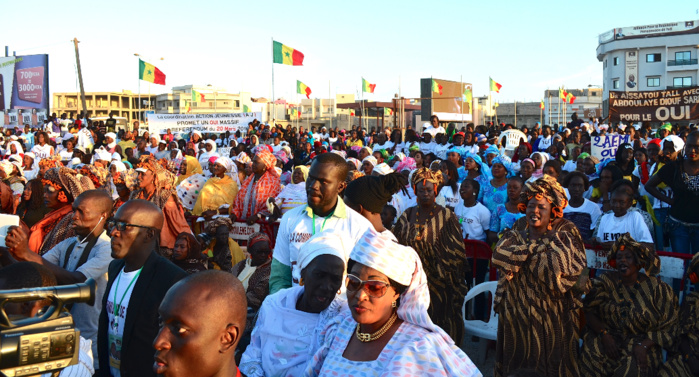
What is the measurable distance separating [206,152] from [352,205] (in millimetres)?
11701

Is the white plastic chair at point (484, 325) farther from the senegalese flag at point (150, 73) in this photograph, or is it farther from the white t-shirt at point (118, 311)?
the senegalese flag at point (150, 73)

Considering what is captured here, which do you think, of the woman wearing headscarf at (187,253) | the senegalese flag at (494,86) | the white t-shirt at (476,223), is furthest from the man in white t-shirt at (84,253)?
the senegalese flag at (494,86)

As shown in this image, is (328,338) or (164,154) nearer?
(328,338)

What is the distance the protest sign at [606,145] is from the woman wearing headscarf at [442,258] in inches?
271

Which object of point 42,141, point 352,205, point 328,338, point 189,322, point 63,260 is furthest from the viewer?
point 42,141

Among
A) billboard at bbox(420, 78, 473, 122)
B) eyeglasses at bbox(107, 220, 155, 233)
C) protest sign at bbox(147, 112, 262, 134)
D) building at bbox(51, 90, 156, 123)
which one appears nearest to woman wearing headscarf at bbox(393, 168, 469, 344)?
eyeglasses at bbox(107, 220, 155, 233)

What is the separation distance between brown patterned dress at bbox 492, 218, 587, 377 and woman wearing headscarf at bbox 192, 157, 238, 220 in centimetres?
537

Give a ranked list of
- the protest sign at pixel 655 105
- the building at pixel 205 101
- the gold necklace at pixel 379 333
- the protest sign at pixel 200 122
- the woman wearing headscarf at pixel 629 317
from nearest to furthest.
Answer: the gold necklace at pixel 379 333
the woman wearing headscarf at pixel 629 317
the protest sign at pixel 655 105
the protest sign at pixel 200 122
the building at pixel 205 101

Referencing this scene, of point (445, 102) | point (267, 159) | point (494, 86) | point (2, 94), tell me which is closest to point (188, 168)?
point (267, 159)

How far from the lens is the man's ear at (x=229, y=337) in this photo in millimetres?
2529

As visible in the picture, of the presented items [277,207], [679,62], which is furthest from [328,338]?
[679,62]

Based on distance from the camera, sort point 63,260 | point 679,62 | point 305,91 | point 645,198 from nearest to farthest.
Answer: point 63,260 → point 645,198 → point 305,91 → point 679,62

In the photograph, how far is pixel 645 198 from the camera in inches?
320

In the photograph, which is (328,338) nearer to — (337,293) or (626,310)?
(337,293)
